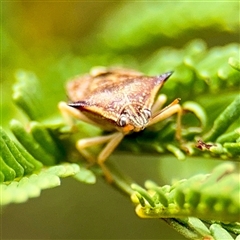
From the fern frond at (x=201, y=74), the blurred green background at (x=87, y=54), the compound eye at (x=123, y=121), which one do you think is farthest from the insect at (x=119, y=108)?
the blurred green background at (x=87, y=54)

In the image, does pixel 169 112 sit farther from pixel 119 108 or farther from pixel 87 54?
pixel 87 54

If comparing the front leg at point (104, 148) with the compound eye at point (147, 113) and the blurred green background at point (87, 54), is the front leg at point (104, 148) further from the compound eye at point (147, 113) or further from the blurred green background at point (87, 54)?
the blurred green background at point (87, 54)

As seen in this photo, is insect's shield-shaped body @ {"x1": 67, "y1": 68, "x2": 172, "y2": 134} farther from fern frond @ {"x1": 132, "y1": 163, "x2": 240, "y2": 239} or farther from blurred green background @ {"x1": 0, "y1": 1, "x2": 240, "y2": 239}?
fern frond @ {"x1": 132, "y1": 163, "x2": 240, "y2": 239}

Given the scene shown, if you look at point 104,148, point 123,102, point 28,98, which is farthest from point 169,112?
point 28,98

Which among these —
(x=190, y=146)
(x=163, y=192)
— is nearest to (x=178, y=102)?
(x=190, y=146)

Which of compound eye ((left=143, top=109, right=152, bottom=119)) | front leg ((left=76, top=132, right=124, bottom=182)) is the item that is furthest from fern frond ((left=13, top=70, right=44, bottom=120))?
compound eye ((left=143, top=109, right=152, bottom=119))

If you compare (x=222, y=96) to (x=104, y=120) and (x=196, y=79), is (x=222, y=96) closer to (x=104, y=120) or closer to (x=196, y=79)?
(x=196, y=79)
